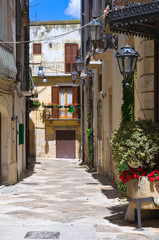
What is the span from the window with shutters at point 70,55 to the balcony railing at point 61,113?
293 centimetres

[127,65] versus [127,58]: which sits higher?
[127,58]

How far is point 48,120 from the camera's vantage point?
34.7 m

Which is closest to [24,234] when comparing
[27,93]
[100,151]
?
[27,93]

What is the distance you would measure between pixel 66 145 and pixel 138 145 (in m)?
26.6

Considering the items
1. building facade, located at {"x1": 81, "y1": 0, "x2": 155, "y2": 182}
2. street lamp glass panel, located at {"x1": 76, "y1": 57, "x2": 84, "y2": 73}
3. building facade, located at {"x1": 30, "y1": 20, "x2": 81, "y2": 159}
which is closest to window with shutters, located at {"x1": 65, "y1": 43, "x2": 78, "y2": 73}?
building facade, located at {"x1": 30, "y1": 20, "x2": 81, "y2": 159}

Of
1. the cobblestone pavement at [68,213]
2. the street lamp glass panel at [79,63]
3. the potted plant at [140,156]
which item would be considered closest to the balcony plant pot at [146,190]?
the potted plant at [140,156]

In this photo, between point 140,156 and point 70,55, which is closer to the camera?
point 140,156

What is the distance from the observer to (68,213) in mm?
10008

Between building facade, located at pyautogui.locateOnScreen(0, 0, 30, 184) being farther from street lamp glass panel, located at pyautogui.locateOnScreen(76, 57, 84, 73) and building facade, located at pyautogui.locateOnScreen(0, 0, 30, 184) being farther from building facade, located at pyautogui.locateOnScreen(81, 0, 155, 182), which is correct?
street lamp glass panel, located at pyautogui.locateOnScreen(76, 57, 84, 73)

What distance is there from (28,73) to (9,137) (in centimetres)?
703

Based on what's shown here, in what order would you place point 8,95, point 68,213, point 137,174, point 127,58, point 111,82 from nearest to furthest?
point 137,174 → point 127,58 → point 68,213 → point 8,95 → point 111,82

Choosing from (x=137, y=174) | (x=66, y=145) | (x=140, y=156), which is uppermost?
(x=140, y=156)

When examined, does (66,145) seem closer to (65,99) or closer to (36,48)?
(65,99)

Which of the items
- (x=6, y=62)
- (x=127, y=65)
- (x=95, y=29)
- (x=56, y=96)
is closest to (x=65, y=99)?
(x=56, y=96)
